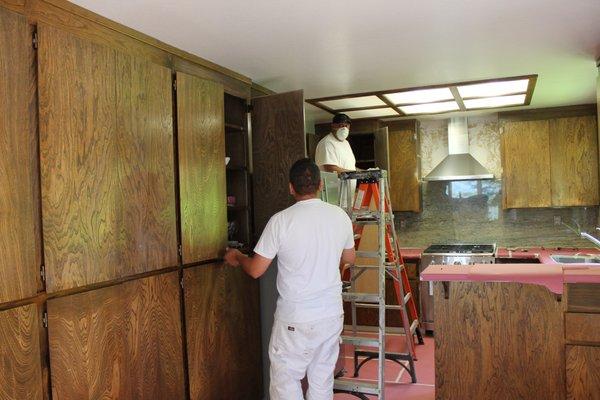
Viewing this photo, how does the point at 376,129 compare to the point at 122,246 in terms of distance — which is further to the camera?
the point at 376,129

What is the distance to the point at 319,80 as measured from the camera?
12.6 feet

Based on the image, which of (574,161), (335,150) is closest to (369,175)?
(335,150)

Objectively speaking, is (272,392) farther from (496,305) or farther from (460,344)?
(496,305)

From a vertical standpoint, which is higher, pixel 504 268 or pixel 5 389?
pixel 504 268

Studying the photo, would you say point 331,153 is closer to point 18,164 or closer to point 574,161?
point 574,161

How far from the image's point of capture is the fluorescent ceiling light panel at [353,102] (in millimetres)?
4536

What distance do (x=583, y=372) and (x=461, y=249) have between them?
2583mm

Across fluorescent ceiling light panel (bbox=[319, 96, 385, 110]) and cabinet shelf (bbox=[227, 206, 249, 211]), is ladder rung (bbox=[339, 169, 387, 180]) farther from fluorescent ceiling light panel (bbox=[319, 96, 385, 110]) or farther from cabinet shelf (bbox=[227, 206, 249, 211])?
fluorescent ceiling light panel (bbox=[319, 96, 385, 110])

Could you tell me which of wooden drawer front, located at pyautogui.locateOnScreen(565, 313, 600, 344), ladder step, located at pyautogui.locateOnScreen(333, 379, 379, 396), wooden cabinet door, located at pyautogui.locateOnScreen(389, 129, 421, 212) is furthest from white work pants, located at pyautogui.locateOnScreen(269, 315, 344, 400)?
wooden cabinet door, located at pyautogui.locateOnScreen(389, 129, 421, 212)

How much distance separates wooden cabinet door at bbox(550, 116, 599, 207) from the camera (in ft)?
16.8

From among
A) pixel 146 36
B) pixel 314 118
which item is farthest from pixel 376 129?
pixel 146 36

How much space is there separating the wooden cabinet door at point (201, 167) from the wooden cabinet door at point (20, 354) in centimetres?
101

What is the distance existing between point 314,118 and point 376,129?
72 cm

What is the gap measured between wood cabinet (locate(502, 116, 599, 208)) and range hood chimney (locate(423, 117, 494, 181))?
30cm
